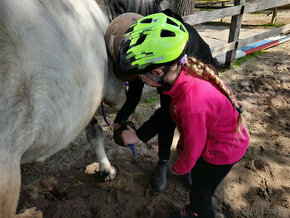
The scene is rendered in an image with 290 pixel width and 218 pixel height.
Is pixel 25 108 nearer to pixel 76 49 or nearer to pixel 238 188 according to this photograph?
pixel 76 49

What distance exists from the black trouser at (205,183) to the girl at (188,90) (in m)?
0.05

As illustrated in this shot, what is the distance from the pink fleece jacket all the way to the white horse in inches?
22.6

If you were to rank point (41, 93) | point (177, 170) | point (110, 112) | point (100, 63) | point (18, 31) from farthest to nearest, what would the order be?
point (110, 112) → point (100, 63) → point (177, 170) → point (41, 93) → point (18, 31)

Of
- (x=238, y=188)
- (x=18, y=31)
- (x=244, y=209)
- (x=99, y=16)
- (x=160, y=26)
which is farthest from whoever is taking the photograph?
(x=238, y=188)

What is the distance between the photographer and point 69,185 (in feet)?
7.84

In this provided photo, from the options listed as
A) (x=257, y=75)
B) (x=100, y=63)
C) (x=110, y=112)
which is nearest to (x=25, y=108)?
(x=100, y=63)

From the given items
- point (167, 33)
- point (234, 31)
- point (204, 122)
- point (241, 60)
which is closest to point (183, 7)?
point (234, 31)

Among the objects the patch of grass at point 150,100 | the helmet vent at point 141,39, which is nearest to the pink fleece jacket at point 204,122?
the helmet vent at point 141,39

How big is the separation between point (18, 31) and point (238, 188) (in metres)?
2.30

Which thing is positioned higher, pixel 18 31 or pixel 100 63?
pixel 18 31

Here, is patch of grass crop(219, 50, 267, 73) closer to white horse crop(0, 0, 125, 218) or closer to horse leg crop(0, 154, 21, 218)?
white horse crop(0, 0, 125, 218)

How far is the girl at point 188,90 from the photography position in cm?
132

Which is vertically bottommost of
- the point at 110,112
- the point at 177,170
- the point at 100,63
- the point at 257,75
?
the point at 257,75

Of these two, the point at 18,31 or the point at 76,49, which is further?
the point at 76,49
